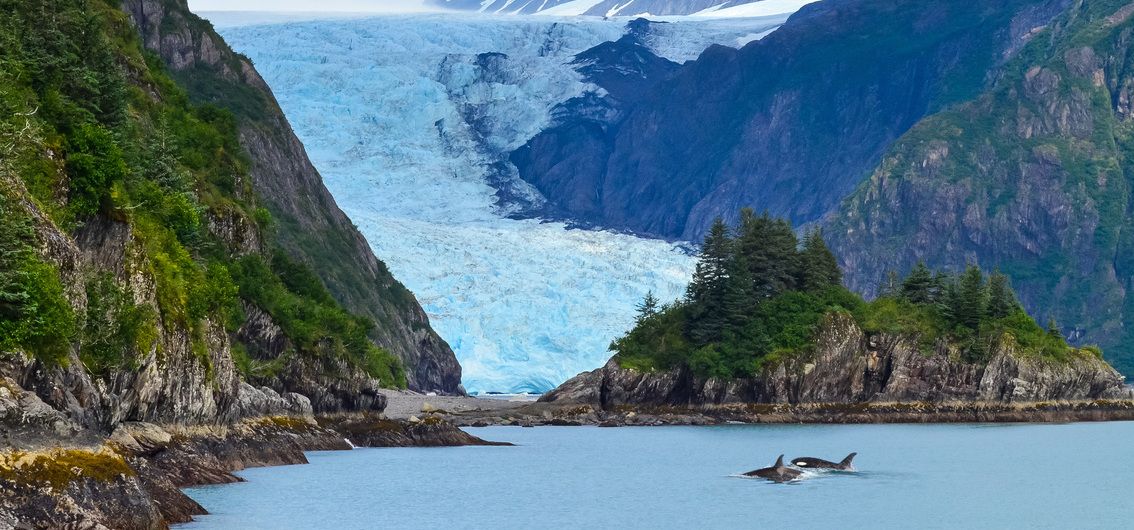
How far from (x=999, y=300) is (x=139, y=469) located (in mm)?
102981

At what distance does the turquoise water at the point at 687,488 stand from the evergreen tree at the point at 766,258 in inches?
1431

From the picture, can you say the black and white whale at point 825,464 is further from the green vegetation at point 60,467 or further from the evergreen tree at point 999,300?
the evergreen tree at point 999,300

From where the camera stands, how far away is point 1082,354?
134500 mm

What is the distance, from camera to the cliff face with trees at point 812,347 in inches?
4840

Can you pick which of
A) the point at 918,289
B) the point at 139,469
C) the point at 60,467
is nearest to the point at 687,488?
the point at 139,469

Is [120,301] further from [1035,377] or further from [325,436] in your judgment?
[1035,377]

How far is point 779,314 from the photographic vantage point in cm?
12581

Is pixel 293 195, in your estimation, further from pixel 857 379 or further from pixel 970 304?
pixel 970 304

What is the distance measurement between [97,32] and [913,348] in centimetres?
8398

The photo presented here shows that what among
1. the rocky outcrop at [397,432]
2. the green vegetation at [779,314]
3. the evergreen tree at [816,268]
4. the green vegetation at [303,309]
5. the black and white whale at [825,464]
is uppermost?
the evergreen tree at [816,268]

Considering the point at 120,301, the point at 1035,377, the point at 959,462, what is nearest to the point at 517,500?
the point at 120,301

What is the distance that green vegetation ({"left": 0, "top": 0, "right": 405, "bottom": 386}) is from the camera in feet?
111

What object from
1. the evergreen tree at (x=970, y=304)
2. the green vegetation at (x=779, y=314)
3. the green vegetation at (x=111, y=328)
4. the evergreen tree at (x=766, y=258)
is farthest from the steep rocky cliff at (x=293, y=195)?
the green vegetation at (x=111, y=328)

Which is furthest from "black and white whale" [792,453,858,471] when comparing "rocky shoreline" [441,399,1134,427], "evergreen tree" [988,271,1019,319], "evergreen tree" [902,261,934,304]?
"evergreen tree" [902,261,934,304]
